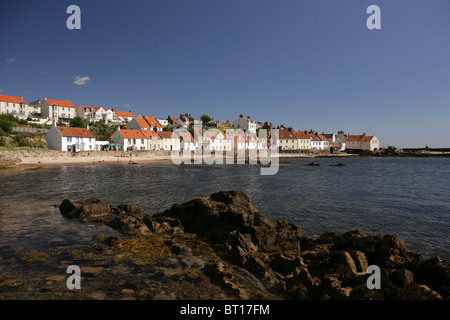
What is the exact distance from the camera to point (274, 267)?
31.6 feet

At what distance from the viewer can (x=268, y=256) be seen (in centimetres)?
1052

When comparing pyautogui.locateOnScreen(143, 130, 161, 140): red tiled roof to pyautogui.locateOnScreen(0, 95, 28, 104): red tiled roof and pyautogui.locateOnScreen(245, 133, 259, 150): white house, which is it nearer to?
pyautogui.locateOnScreen(245, 133, 259, 150): white house

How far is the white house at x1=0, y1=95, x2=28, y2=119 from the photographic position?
91688 mm

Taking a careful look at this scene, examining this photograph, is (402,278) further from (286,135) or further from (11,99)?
(11,99)

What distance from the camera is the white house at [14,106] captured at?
9169 centimetres

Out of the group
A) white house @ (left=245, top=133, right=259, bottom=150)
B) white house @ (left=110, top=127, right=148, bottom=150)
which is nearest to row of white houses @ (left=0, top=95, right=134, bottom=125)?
white house @ (left=110, top=127, right=148, bottom=150)

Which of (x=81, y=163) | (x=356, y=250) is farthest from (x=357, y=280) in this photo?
(x=81, y=163)

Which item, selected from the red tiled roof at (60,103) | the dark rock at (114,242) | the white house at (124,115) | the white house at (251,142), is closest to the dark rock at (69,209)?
the dark rock at (114,242)

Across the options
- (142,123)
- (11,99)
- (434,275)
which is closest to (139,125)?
(142,123)

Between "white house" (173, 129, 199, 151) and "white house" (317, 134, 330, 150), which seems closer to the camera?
"white house" (173, 129, 199, 151)

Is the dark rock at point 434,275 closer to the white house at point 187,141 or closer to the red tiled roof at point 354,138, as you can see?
the white house at point 187,141

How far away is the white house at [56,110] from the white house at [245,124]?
84500 mm

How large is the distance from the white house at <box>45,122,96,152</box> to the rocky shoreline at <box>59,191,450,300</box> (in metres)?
62.8

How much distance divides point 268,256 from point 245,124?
133 metres
